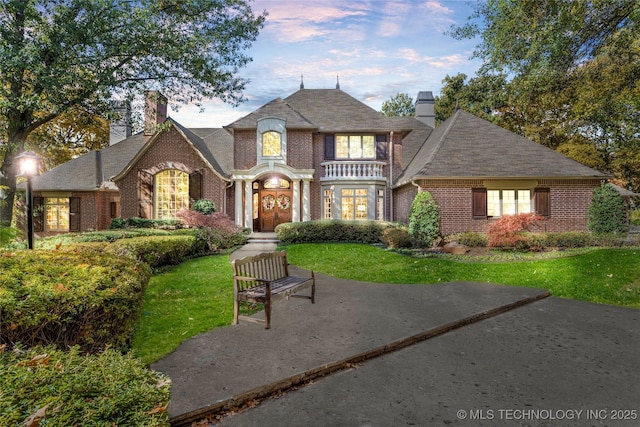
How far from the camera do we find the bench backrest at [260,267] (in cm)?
664

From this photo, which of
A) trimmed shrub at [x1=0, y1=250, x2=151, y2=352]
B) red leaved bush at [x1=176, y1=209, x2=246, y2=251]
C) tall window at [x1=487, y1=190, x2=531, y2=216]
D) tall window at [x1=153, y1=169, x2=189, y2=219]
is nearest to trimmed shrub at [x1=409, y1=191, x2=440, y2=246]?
tall window at [x1=487, y1=190, x2=531, y2=216]

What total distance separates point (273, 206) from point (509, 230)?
12952 millimetres

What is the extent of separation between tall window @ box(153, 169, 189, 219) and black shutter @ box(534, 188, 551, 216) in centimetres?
1849

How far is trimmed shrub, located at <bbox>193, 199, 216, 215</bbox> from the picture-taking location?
1925cm

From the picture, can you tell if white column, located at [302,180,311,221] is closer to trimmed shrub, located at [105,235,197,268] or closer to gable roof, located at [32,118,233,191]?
gable roof, located at [32,118,233,191]

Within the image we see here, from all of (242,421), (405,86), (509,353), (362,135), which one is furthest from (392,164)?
(405,86)

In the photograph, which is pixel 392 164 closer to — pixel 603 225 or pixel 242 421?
pixel 603 225

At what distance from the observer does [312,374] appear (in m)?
4.36

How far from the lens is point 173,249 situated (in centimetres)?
1212

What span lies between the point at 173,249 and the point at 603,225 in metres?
18.6

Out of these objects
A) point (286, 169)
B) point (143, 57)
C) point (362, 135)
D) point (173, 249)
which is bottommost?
point (173, 249)

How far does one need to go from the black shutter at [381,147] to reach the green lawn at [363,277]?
8.01m

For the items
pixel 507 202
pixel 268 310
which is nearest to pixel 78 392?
pixel 268 310

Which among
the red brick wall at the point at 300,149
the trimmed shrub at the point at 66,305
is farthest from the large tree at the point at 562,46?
the trimmed shrub at the point at 66,305
